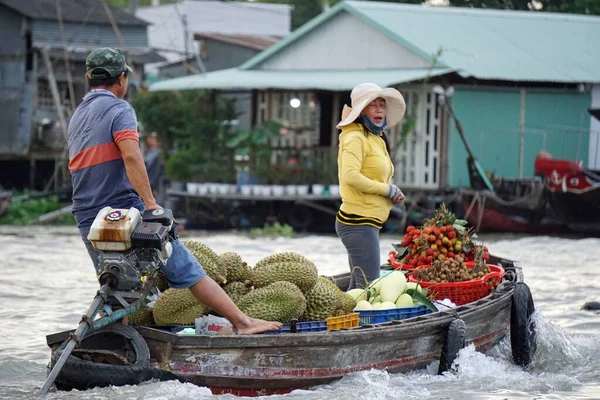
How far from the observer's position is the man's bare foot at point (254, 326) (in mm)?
6016

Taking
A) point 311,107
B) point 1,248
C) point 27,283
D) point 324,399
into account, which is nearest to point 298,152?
point 311,107

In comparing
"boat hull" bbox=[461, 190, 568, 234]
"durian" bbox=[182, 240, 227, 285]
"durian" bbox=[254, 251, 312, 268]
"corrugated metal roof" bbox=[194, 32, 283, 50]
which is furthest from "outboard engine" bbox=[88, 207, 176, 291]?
"corrugated metal roof" bbox=[194, 32, 283, 50]

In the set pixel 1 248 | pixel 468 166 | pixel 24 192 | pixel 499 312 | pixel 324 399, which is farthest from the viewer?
pixel 24 192

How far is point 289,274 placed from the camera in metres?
6.36

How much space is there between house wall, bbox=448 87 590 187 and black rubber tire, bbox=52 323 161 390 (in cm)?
1405

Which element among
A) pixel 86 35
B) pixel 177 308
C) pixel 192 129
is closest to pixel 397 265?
pixel 177 308

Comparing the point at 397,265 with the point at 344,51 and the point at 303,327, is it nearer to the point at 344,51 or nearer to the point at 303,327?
the point at 303,327

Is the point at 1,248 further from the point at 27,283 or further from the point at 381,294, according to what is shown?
the point at 381,294

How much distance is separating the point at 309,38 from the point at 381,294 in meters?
15.1

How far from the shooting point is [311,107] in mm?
21047

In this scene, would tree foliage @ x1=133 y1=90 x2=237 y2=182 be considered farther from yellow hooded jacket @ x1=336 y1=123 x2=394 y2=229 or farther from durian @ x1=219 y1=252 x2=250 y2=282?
durian @ x1=219 y1=252 x2=250 y2=282

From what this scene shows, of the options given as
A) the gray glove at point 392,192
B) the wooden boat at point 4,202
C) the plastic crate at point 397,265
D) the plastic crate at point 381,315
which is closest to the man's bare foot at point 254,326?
the plastic crate at point 381,315

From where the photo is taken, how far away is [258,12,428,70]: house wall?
20125 mm

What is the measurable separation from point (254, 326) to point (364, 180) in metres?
1.51
